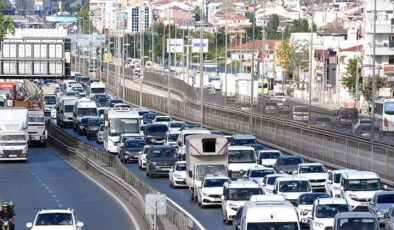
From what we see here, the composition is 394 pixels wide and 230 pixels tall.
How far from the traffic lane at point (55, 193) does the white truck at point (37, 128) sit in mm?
7569

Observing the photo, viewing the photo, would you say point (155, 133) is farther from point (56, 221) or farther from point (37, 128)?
point (56, 221)

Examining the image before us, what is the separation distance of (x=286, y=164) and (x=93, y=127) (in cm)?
3955

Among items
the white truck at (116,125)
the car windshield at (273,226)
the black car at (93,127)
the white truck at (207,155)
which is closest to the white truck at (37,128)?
the black car at (93,127)

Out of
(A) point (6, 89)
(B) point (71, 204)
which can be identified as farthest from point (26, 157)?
(A) point (6, 89)

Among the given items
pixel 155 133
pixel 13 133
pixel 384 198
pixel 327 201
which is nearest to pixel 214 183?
pixel 384 198

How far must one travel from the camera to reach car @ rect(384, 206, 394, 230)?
39.2 meters

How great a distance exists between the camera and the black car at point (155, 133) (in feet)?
272

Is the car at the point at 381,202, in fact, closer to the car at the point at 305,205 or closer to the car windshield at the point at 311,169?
the car at the point at 305,205

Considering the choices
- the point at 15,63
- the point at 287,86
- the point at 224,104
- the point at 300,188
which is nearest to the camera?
the point at 300,188

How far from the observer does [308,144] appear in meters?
72.2

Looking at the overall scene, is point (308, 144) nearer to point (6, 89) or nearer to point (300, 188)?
point (300, 188)

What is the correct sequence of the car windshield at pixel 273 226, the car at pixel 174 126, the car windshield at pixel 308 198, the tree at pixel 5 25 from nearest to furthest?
the car windshield at pixel 273 226 < the car windshield at pixel 308 198 < the tree at pixel 5 25 < the car at pixel 174 126

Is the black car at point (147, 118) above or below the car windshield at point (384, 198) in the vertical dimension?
below

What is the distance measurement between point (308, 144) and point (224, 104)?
4042cm
